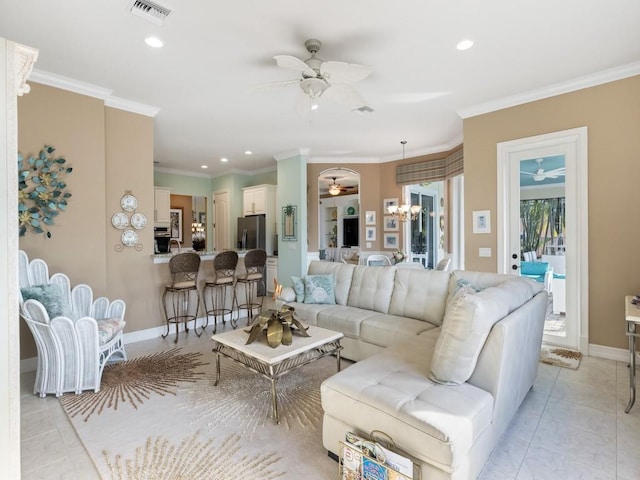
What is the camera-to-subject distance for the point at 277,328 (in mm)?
A: 2604

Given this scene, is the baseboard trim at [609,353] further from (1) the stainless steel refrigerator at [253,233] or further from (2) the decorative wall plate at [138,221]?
(1) the stainless steel refrigerator at [253,233]

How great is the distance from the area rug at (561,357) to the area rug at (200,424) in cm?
224

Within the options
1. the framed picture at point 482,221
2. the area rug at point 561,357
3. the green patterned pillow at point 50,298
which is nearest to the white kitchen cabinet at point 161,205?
the green patterned pillow at point 50,298

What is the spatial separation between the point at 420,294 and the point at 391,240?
3516mm

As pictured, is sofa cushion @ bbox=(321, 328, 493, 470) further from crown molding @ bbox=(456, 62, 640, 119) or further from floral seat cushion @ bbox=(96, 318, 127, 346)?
crown molding @ bbox=(456, 62, 640, 119)

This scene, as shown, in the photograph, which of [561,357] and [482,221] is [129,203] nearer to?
[482,221]

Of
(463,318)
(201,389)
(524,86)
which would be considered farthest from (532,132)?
(201,389)

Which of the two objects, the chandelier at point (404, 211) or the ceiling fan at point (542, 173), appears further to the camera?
the chandelier at point (404, 211)

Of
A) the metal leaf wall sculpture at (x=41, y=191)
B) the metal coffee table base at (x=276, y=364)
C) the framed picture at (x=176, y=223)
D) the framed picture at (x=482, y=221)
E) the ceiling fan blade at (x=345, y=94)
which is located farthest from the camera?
the framed picture at (x=176, y=223)

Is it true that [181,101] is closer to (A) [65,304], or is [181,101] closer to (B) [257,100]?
(B) [257,100]

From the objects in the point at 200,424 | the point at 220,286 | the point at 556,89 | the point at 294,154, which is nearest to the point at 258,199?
the point at 294,154

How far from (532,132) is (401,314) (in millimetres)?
2566

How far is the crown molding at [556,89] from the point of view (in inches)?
127

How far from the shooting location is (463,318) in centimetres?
181
